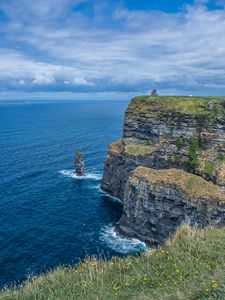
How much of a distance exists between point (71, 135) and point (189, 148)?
4575 inches

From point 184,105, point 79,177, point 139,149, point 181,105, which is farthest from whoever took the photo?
point 79,177

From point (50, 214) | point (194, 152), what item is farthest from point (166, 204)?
point (50, 214)

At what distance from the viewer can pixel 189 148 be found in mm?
82250

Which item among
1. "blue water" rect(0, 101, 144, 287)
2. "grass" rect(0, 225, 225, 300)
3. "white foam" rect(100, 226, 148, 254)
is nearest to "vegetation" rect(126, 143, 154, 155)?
"blue water" rect(0, 101, 144, 287)

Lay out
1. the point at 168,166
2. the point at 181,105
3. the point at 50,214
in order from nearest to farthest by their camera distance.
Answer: the point at 50,214 → the point at 168,166 → the point at 181,105

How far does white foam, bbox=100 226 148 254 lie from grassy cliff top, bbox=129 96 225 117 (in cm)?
3631

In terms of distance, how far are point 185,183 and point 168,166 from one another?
17.5 m

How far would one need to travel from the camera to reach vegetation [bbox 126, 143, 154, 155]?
8823 centimetres

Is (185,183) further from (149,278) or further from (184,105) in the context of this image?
(149,278)

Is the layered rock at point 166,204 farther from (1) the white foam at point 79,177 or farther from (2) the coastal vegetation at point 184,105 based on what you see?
(1) the white foam at point 79,177

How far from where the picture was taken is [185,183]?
67.2 metres

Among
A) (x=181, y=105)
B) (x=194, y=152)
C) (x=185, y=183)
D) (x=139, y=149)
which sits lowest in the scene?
(x=185, y=183)

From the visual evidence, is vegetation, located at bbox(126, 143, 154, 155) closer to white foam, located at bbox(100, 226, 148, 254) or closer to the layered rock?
the layered rock

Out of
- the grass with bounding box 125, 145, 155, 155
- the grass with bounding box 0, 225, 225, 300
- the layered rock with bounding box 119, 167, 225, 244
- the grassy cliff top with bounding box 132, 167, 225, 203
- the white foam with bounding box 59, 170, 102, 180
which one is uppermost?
the grass with bounding box 0, 225, 225, 300
